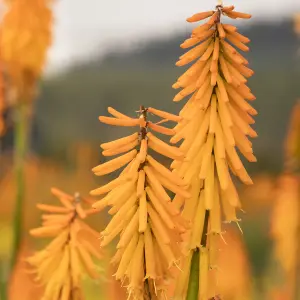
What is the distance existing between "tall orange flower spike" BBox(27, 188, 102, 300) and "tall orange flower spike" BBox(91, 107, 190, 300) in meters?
0.35

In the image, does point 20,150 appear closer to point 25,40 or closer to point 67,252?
point 25,40

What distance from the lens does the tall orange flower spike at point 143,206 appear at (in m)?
2.33

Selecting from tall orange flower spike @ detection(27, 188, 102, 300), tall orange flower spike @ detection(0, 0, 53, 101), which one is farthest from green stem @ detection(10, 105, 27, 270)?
tall orange flower spike @ detection(27, 188, 102, 300)

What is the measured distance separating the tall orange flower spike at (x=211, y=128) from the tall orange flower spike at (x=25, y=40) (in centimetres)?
391

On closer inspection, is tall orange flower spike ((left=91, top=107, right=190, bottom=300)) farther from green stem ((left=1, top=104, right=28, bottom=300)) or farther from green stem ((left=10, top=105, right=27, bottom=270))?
green stem ((left=10, top=105, right=27, bottom=270))

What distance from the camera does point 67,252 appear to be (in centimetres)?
282

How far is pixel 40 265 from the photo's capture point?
2.91 m

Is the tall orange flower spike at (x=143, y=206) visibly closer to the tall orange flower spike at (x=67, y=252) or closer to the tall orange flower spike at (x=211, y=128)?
the tall orange flower spike at (x=211, y=128)

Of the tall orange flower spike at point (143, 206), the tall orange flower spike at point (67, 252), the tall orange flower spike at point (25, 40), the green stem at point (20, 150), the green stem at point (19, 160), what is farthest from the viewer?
the tall orange flower spike at point (25, 40)

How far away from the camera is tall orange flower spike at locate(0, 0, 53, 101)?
20.3ft

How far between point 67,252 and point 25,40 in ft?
12.2

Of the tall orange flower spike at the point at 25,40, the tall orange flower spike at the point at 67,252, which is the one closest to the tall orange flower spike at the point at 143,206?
the tall orange flower spike at the point at 67,252

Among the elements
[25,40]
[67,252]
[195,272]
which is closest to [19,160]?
[25,40]

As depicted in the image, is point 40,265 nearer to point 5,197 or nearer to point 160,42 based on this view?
point 5,197
